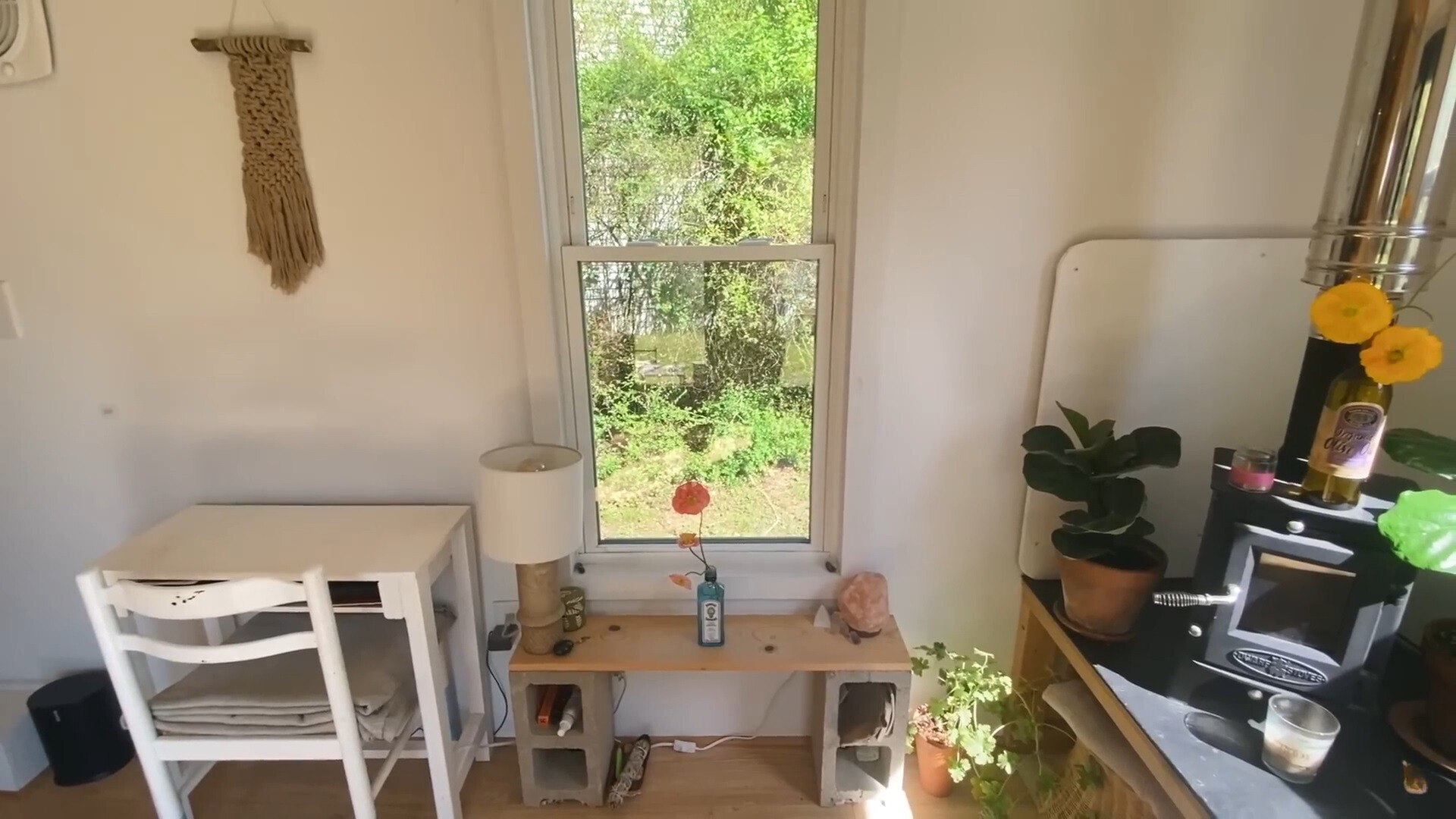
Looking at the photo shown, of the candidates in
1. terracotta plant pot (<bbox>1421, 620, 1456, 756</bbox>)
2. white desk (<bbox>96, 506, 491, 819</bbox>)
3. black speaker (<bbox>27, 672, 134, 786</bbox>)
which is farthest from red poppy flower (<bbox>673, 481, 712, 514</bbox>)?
black speaker (<bbox>27, 672, 134, 786</bbox>)

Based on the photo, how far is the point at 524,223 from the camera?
1482 mm

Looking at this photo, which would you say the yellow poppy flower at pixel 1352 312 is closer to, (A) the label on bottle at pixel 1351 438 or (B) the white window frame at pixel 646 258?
(A) the label on bottle at pixel 1351 438

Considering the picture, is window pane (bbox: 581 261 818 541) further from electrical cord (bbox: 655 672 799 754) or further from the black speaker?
the black speaker

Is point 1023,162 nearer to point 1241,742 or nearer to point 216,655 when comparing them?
point 1241,742

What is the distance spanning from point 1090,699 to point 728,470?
0.91m

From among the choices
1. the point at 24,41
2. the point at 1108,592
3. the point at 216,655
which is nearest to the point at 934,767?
the point at 1108,592

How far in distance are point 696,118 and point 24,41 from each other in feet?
4.44

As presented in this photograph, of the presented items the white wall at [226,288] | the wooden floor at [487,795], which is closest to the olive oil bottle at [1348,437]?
the wooden floor at [487,795]

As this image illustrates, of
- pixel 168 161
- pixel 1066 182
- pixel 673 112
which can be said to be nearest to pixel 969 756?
pixel 1066 182

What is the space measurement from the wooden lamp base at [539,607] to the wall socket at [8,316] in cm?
129

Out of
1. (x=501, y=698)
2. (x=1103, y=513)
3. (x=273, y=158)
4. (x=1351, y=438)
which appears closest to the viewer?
(x=1351, y=438)

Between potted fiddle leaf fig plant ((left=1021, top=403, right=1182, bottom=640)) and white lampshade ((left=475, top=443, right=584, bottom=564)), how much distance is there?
913 millimetres

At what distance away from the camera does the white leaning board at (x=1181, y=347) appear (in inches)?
57.4

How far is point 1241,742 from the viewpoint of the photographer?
3.77 ft
